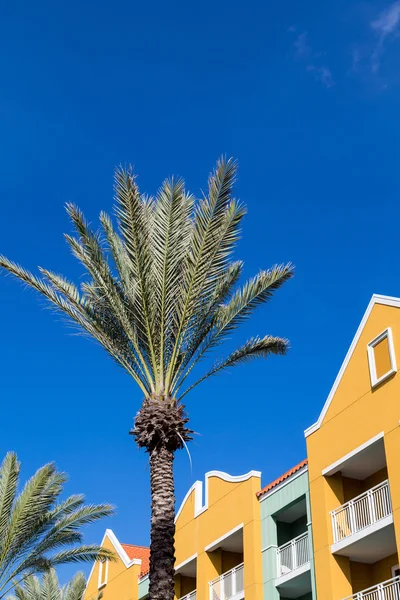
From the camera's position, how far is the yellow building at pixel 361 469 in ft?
69.9

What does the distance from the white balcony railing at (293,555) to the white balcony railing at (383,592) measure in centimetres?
253

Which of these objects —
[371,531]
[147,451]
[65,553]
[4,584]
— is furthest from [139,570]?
[147,451]

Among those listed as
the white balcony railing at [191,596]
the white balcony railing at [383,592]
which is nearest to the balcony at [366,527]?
the white balcony railing at [383,592]

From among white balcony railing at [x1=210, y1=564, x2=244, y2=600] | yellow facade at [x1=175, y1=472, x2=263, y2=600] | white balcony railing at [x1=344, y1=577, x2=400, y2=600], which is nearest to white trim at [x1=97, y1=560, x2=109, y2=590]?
yellow facade at [x1=175, y1=472, x2=263, y2=600]

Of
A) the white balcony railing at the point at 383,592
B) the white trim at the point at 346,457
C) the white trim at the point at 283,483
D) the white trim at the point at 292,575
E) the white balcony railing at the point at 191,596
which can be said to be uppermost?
the white trim at the point at 283,483

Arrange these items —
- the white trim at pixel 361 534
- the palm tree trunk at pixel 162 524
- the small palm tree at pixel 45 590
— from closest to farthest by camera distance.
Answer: the palm tree trunk at pixel 162 524
the white trim at pixel 361 534
the small palm tree at pixel 45 590

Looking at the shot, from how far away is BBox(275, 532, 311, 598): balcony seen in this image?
78.9 feet

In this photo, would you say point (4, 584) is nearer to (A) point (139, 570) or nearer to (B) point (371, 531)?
(B) point (371, 531)

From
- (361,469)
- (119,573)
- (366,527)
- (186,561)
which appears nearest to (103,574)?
(119,573)

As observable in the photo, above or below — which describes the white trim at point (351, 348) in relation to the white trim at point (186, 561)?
above

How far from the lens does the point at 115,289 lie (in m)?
18.5

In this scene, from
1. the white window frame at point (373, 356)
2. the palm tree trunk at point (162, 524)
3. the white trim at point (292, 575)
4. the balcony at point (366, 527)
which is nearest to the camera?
the palm tree trunk at point (162, 524)

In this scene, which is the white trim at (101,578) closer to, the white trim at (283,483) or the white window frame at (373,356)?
the white trim at (283,483)

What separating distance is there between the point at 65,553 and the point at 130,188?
44.5 feet
